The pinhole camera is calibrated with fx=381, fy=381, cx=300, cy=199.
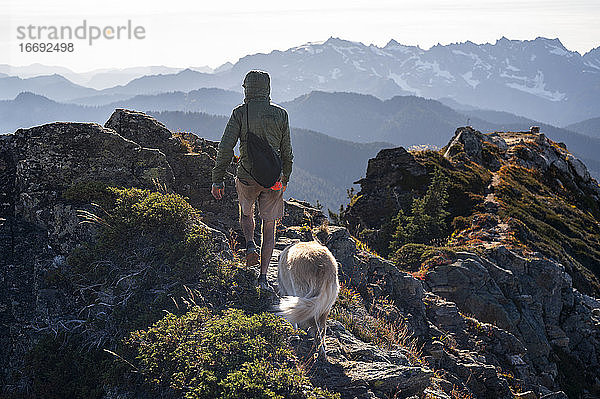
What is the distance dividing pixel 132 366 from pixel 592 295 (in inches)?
941

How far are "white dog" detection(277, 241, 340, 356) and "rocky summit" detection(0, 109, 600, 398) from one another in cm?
29

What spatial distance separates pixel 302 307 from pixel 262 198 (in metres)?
2.46

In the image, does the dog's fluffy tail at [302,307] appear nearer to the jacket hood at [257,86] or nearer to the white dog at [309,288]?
the white dog at [309,288]

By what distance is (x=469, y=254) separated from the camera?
15539mm

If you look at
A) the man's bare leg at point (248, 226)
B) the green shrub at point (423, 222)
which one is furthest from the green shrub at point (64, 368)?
the green shrub at point (423, 222)

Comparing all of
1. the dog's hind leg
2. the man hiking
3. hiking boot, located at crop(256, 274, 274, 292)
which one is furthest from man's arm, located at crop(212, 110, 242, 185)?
the dog's hind leg

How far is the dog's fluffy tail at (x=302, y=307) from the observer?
6184mm

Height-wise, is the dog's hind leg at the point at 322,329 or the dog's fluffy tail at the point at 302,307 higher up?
the dog's fluffy tail at the point at 302,307

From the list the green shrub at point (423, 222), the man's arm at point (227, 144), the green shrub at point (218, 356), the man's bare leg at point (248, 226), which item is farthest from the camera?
the green shrub at point (423, 222)

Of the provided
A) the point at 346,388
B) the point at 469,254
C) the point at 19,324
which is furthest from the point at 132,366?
the point at 469,254

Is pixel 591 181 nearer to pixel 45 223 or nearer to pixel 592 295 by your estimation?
pixel 592 295

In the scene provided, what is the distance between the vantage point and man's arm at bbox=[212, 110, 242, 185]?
7281mm

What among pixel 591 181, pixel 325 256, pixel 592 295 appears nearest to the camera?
pixel 325 256

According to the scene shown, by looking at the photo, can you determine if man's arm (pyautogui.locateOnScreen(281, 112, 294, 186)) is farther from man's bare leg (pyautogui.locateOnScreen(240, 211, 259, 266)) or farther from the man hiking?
man's bare leg (pyautogui.locateOnScreen(240, 211, 259, 266))
